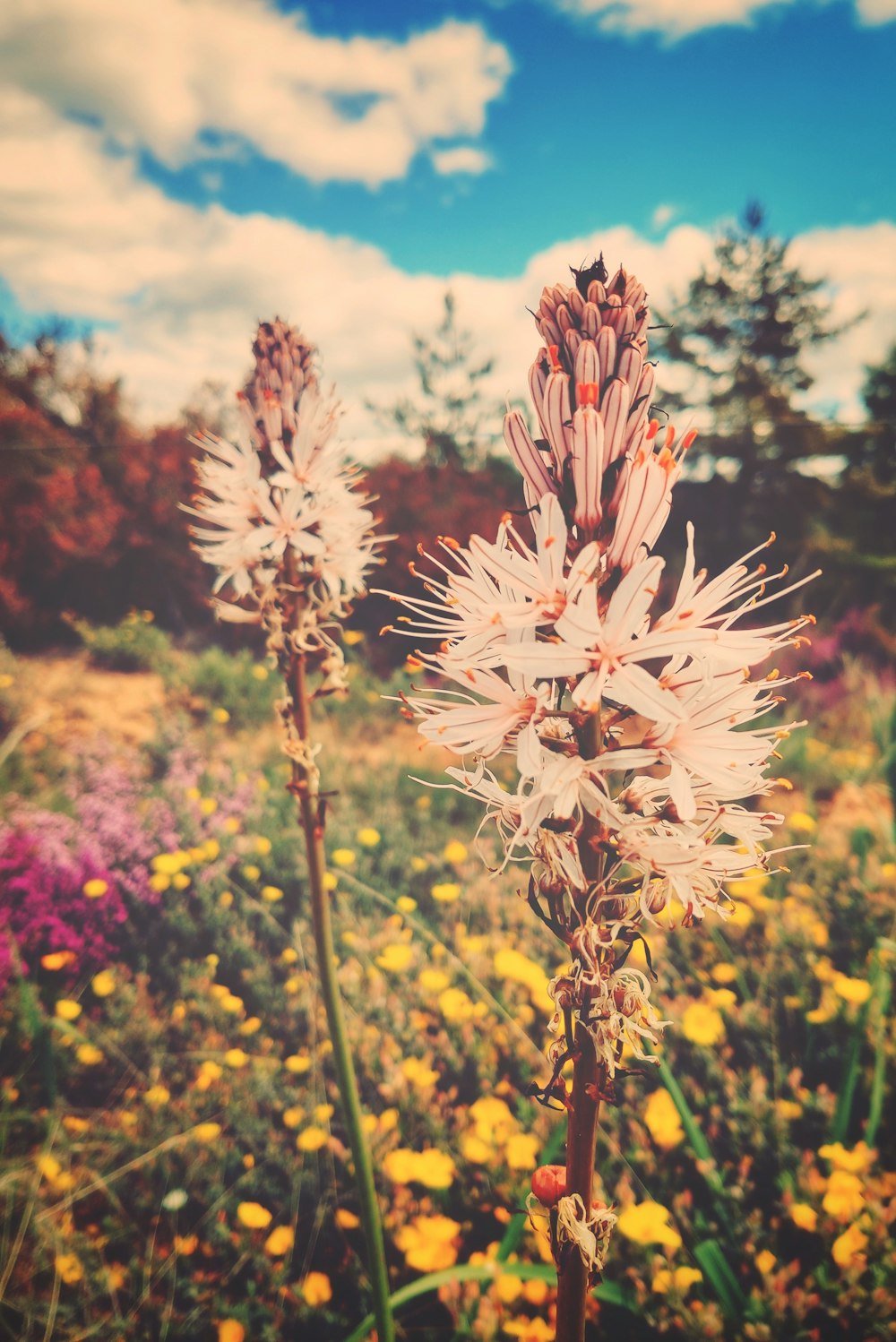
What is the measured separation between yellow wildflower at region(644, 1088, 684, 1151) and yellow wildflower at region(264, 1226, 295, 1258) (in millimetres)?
1210

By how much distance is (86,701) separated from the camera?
21.6ft

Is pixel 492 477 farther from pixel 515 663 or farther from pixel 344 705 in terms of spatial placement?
pixel 515 663

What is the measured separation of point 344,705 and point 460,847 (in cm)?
292

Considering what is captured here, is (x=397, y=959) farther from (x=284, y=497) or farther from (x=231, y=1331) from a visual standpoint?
(x=284, y=497)

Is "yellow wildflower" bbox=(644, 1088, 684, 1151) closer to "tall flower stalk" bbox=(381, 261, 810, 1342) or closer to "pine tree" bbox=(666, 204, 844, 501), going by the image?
"tall flower stalk" bbox=(381, 261, 810, 1342)

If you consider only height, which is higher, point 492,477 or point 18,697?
point 492,477

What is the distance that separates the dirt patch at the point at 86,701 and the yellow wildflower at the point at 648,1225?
Answer: 460 cm

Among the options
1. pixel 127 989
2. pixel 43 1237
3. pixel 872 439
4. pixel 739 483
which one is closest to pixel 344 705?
pixel 127 989

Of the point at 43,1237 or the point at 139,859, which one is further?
the point at 139,859

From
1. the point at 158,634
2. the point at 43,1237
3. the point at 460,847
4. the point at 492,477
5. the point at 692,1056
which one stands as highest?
the point at 492,477

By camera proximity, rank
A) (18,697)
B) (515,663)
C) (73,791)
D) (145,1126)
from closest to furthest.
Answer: (515,663)
(145,1126)
(73,791)
(18,697)

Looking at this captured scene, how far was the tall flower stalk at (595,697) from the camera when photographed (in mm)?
1016

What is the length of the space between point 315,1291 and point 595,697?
7.26ft

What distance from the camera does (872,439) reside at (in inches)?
571
